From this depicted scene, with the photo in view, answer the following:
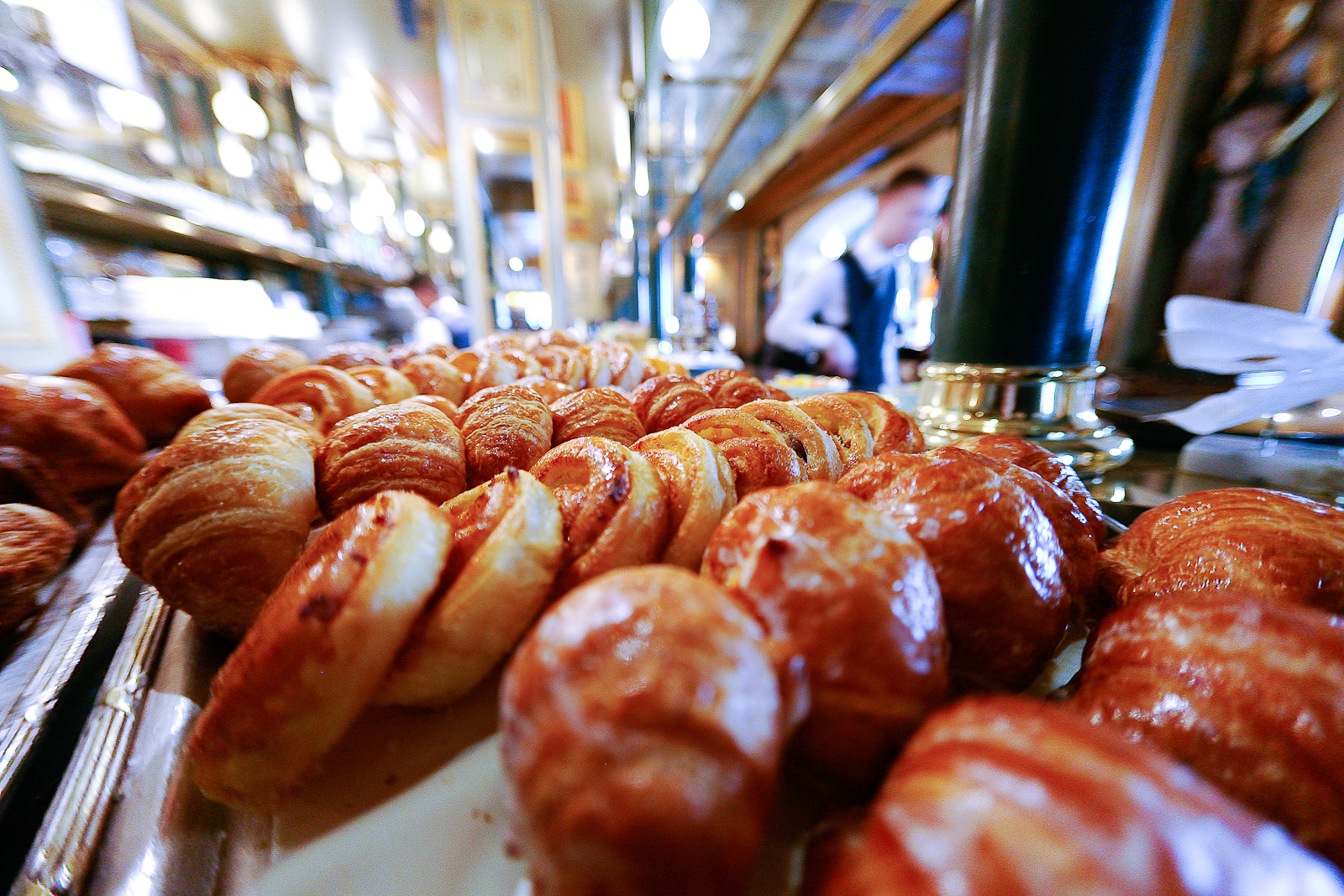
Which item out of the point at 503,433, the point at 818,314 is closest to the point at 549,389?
the point at 503,433

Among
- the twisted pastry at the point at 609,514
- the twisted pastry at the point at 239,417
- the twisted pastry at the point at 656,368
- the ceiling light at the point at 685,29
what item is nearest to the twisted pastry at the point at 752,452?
the twisted pastry at the point at 609,514

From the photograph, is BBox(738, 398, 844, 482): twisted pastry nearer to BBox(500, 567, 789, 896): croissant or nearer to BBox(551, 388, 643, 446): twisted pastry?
→ BBox(551, 388, 643, 446): twisted pastry

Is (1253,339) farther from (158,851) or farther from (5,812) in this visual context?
(5,812)

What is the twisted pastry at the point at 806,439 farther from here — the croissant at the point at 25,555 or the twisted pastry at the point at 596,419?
the croissant at the point at 25,555

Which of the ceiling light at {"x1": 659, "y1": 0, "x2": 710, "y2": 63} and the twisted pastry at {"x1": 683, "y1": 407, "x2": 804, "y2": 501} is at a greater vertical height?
the ceiling light at {"x1": 659, "y1": 0, "x2": 710, "y2": 63}

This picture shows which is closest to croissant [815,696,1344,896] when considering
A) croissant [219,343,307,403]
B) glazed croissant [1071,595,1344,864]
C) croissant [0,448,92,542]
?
glazed croissant [1071,595,1344,864]

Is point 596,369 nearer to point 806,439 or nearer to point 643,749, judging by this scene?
point 806,439
